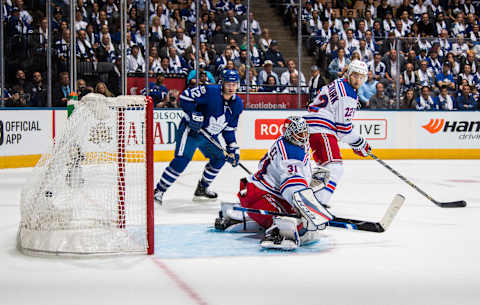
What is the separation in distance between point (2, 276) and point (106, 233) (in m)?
0.70

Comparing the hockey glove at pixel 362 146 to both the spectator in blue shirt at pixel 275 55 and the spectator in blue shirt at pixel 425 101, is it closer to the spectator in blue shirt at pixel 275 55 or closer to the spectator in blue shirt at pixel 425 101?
the spectator in blue shirt at pixel 275 55

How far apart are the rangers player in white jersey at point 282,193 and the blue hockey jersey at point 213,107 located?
5.17ft

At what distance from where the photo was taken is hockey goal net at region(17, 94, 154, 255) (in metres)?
3.82

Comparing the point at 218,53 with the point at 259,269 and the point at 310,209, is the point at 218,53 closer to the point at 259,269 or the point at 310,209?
the point at 310,209

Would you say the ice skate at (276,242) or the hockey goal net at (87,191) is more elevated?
the hockey goal net at (87,191)

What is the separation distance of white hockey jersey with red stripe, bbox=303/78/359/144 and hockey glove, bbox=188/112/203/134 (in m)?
0.96

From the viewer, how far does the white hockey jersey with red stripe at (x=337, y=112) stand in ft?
18.0

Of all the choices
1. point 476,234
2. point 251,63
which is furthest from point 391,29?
point 476,234

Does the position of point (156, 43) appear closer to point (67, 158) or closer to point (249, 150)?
point (249, 150)

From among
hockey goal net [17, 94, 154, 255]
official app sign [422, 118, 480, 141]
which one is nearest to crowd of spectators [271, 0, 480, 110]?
official app sign [422, 118, 480, 141]

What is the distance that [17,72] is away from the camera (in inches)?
366

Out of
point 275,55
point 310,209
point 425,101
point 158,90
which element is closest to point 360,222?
point 310,209

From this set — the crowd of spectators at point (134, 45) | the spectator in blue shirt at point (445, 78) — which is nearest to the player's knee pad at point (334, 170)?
the crowd of spectators at point (134, 45)

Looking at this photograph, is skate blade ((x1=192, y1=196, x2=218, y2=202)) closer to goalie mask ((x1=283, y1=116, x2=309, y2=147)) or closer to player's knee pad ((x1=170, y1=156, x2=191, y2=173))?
player's knee pad ((x1=170, y1=156, x2=191, y2=173))
